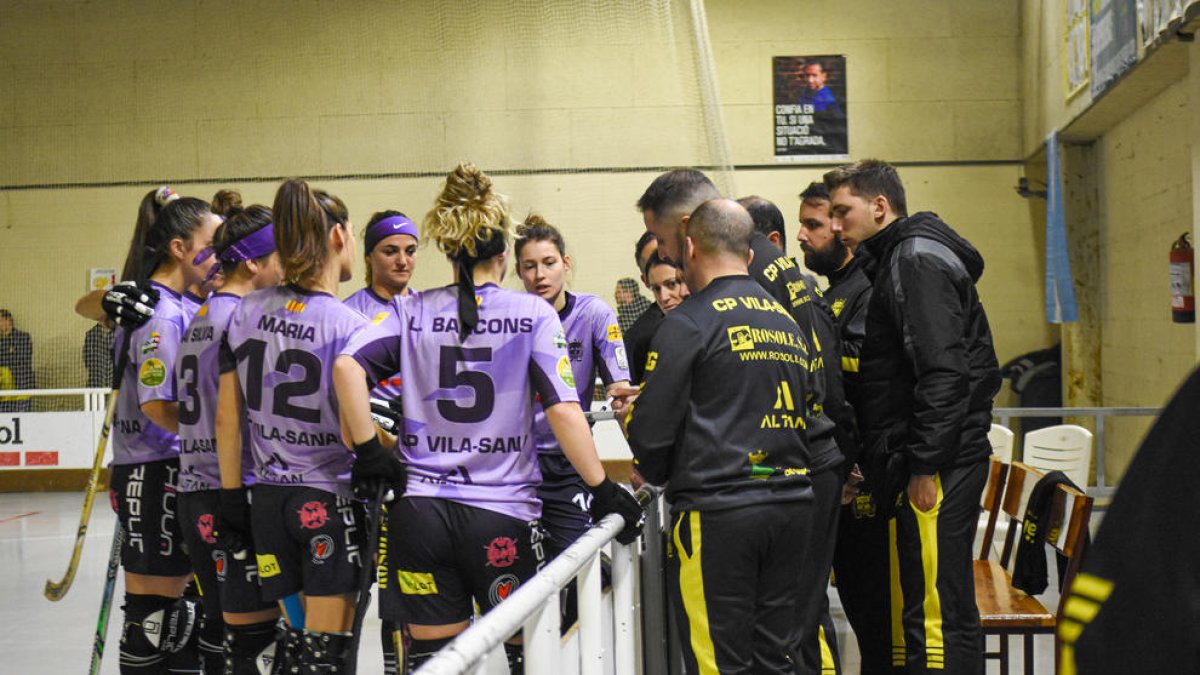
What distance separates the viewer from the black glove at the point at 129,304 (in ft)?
11.2

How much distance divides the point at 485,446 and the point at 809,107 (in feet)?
32.1

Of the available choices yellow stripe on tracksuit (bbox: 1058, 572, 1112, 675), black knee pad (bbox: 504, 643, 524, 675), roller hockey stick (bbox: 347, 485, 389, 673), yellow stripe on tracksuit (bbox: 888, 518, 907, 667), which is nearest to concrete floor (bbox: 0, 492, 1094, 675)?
black knee pad (bbox: 504, 643, 524, 675)

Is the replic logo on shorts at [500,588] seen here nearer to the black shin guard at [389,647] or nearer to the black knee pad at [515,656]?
the black knee pad at [515,656]

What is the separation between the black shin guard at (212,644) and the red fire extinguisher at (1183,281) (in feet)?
19.9

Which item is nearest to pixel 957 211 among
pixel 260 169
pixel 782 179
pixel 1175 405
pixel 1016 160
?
pixel 1016 160

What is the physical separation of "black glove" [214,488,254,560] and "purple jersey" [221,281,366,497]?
123mm

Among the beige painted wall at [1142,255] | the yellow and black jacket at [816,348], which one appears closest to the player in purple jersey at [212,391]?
the yellow and black jacket at [816,348]

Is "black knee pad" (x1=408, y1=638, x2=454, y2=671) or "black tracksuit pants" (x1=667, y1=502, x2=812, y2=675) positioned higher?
"black tracksuit pants" (x1=667, y1=502, x2=812, y2=675)

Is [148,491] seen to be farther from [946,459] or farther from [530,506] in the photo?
[946,459]

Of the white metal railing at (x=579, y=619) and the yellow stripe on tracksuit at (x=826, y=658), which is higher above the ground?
the white metal railing at (x=579, y=619)

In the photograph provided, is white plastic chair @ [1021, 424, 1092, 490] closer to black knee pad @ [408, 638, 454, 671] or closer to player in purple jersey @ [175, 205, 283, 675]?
black knee pad @ [408, 638, 454, 671]

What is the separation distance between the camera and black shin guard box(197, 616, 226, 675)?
3.56 meters

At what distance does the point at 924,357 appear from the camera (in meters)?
3.13

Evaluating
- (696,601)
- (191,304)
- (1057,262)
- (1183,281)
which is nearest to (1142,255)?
(1057,262)
